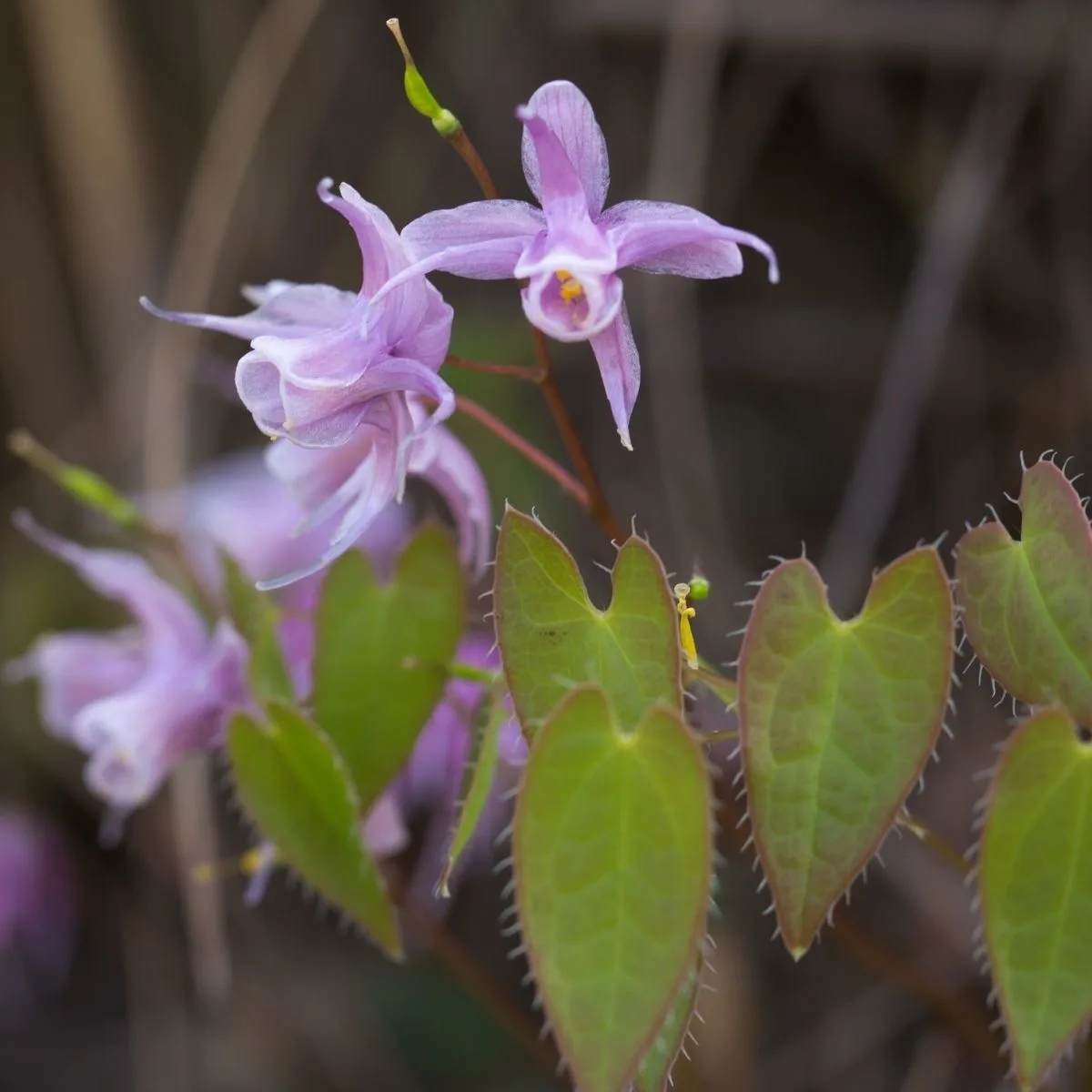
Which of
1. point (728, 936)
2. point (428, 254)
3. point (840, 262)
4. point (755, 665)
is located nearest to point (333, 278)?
point (840, 262)

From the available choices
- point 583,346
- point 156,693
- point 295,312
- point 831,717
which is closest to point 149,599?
point 156,693

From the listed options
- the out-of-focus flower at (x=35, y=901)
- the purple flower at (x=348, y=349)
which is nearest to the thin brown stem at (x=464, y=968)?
the purple flower at (x=348, y=349)

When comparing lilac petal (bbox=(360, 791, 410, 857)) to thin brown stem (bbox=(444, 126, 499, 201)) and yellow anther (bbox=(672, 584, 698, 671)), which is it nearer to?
yellow anther (bbox=(672, 584, 698, 671))

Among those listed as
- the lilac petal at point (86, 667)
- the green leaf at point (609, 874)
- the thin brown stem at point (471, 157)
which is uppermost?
the thin brown stem at point (471, 157)

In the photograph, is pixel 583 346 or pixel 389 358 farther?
pixel 583 346

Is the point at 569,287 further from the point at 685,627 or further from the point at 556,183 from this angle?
the point at 685,627

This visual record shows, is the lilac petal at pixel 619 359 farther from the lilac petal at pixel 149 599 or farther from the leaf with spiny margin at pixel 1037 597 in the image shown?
the lilac petal at pixel 149 599
